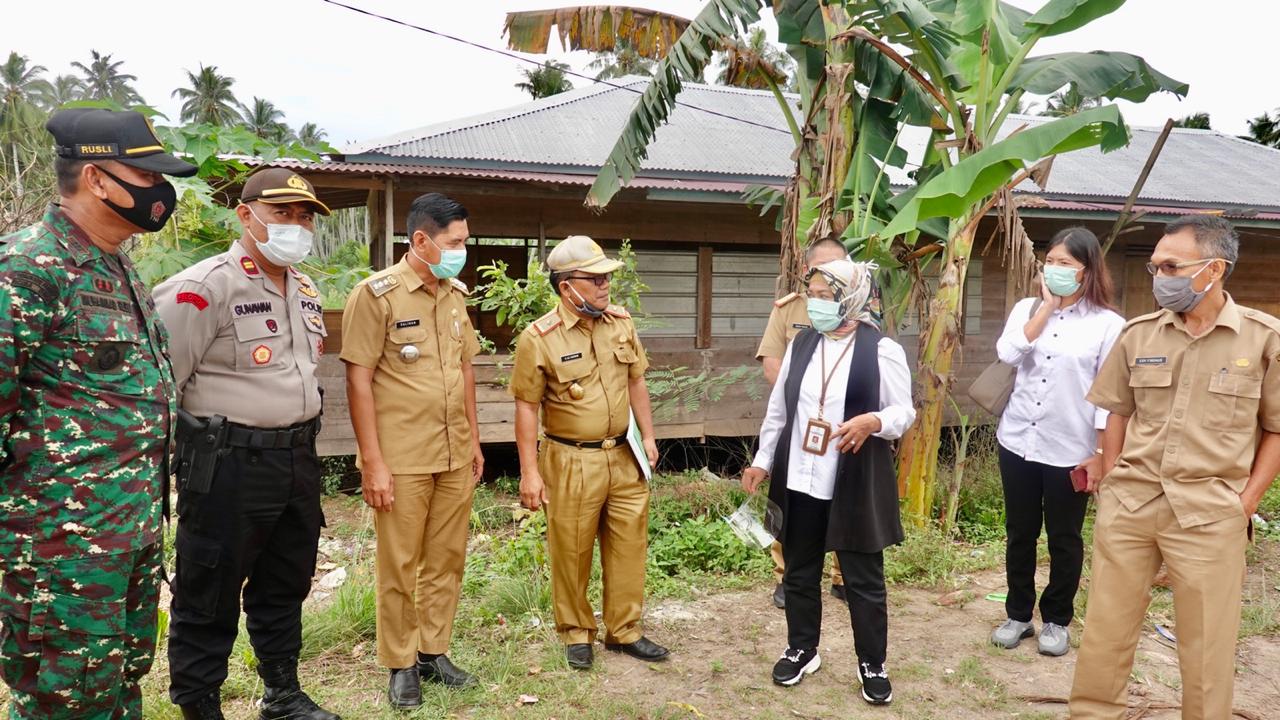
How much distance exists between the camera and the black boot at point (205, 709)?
2.79 m

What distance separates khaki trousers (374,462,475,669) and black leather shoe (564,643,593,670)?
0.56 m

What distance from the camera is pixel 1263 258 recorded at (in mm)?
11484

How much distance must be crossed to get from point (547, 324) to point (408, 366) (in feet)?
2.12

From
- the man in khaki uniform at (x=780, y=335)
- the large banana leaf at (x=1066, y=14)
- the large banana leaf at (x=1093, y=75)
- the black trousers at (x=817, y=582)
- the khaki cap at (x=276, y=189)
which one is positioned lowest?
the black trousers at (x=817, y=582)

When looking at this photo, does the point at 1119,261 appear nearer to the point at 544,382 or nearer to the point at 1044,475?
the point at 1044,475

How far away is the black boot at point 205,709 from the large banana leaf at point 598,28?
519 centimetres

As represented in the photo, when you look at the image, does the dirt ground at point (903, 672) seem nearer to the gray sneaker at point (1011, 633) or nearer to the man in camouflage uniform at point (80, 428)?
the gray sneaker at point (1011, 633)

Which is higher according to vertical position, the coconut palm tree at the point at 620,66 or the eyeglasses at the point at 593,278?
the coconut palm tree at the point at 620,66

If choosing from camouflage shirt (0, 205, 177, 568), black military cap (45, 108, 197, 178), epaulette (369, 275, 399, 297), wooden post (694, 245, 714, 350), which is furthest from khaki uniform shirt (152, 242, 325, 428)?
wooden post (694, 245, 714, 350)

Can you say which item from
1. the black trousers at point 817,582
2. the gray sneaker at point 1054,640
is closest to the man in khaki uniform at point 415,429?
the black trousers at point 817,582

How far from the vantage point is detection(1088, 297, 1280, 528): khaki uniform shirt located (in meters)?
2.68

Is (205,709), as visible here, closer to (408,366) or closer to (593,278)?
(408,366)

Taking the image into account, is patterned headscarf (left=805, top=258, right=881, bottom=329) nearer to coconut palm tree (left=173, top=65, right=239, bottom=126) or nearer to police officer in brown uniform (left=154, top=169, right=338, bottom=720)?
police officer in brown uniform (left=154, top=169, right=338, bottom=720)

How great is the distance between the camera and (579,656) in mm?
3609
